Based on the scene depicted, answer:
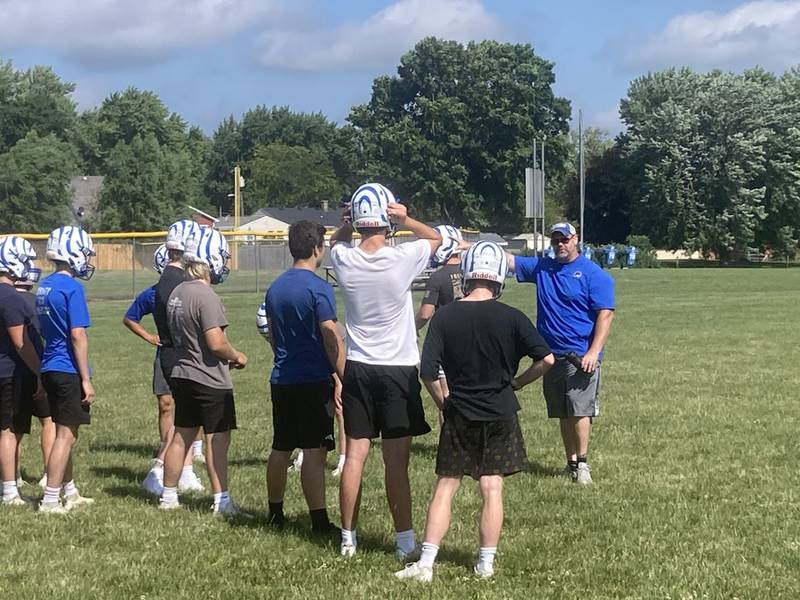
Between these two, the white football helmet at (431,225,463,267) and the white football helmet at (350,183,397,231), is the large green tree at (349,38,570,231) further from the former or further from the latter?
the white football helmet at (350,183,397,231)

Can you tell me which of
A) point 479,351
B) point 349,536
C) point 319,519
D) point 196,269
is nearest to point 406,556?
point 349,536

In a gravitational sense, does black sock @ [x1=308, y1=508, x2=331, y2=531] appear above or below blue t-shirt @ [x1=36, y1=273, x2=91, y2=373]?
below

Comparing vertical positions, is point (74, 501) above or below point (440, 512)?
below

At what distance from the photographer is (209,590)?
5383 mm

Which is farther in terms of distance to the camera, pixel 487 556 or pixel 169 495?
pixel 169 495

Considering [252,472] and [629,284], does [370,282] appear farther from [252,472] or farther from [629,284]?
[629,284]

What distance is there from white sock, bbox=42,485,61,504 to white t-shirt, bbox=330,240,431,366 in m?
2.65

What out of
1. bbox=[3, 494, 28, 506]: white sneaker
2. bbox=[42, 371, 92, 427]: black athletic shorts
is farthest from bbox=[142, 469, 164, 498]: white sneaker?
bbox=[42, 371, 92, 427]: black athletic shorts

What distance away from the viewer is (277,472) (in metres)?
6.45

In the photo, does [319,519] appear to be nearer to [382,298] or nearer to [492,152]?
[382,298]

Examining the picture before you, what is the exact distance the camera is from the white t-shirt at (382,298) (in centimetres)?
567

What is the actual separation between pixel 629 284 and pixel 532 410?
1169 inches

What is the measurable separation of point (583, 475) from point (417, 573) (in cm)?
287

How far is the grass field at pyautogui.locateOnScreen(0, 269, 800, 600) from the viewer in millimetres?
5469
